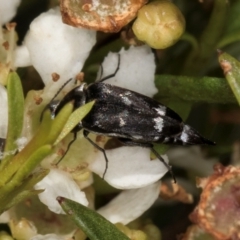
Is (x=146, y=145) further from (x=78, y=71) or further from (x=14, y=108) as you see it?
(x=14, y=108)

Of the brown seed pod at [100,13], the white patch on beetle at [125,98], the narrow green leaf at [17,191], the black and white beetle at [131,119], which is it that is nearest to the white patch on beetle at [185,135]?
the black and white beetle at [131,119]

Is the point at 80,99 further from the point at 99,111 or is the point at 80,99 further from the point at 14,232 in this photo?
the point at 14,232

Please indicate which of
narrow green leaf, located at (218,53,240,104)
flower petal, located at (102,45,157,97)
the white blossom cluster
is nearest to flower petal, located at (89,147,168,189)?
the white blossom cluster

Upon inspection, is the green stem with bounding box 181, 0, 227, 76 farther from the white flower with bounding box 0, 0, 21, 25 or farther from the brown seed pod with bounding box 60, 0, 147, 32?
the white flower with bounding box 0, 0, 21, 25

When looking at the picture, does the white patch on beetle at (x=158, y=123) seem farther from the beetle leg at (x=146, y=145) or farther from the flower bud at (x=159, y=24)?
the flower bud at (x=159, y=24)

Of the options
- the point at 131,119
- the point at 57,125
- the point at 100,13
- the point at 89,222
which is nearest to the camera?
the point at 57,125

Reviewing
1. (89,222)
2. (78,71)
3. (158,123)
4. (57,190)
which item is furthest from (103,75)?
(89,222)

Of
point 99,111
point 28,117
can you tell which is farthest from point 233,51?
point 28,117
